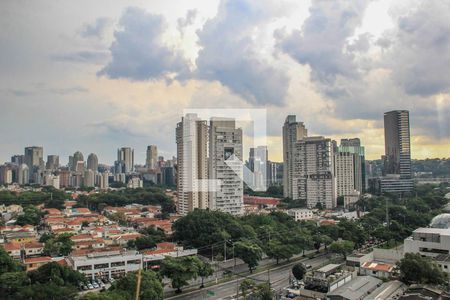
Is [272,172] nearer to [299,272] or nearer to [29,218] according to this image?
[299,272]

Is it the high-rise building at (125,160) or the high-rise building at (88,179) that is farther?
the high-rise building at (125,160)

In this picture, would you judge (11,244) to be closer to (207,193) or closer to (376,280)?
(207,193)

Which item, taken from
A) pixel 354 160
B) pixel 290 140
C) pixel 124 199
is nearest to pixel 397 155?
pixel 354 160

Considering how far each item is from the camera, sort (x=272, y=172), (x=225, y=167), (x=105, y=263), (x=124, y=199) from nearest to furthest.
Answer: (x=105, y=263) < (x=225, y=167) < (x=272, y=172) < (x=124, y=199)

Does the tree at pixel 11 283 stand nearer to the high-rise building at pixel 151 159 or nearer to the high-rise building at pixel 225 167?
the high-rise building at pixel 225 167

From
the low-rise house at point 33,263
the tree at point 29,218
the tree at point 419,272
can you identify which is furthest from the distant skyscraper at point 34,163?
the tree at point 419,272
